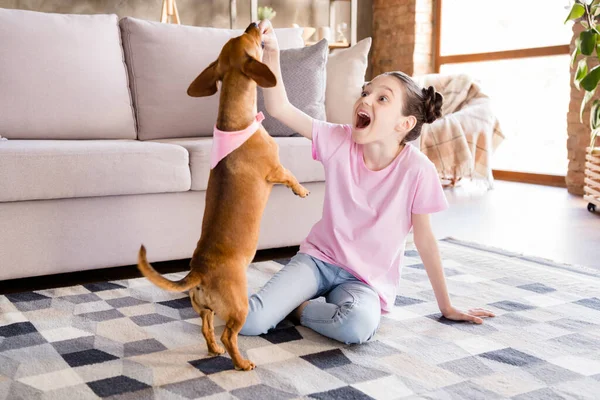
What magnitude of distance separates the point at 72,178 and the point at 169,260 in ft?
1.92

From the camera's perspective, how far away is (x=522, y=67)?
570 cm

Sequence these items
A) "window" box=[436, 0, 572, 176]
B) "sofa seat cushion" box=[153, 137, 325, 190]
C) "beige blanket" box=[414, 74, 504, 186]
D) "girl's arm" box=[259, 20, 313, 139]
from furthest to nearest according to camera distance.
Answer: "window" box=[436, 0, 572, 176] < "beige blanket" box=[414, 74, 504, 186] < "sofa seat cushion" box=[153, 137, 325, 190] < "girl's arm" box=[259, 20, 313, 139]

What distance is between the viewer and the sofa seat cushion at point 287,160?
2477 mm

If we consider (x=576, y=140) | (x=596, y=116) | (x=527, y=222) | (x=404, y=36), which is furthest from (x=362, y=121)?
(x=404, y=36)

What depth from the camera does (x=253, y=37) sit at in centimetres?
152

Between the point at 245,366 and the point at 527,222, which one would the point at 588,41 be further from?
the point at 245,366

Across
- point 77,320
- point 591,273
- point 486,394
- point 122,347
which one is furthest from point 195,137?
point 486,394

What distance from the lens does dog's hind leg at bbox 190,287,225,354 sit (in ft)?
4.84

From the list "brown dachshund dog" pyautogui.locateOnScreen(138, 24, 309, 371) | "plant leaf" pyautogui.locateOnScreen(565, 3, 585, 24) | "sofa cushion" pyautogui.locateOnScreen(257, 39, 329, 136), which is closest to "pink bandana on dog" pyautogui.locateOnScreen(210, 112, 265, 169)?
"brown dachshund dog" pyautogui.locateOnScreen(138, 24, 309, 371)

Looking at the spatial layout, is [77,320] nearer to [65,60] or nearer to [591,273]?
[65,60]

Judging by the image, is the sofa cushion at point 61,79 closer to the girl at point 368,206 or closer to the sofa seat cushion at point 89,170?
the sofa seat cushion at point 89,170

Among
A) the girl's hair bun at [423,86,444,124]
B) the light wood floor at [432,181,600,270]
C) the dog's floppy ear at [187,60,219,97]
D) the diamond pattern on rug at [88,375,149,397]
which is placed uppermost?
the dog's floppy ear at [187,60,219,97]

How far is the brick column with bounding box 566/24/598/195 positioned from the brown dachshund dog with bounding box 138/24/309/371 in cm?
374

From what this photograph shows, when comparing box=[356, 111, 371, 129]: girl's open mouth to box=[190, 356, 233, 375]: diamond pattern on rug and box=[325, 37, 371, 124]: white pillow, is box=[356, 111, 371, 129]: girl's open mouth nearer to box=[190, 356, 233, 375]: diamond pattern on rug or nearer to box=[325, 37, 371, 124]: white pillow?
box=[190, 356, 233, 375]: diamond pattern on rug
